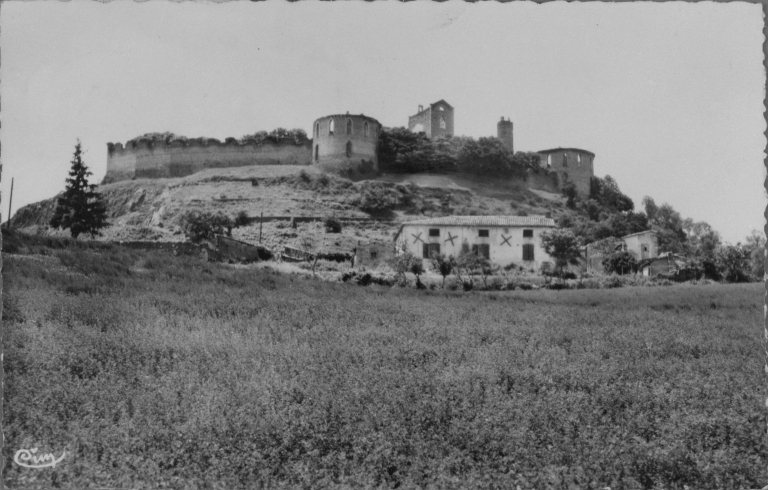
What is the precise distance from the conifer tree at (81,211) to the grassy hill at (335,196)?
789 inches

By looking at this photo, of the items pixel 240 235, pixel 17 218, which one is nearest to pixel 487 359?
pixel 17 218

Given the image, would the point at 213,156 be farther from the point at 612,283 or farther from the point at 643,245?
the point at 612,283

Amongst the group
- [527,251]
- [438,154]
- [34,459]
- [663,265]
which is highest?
[438,154]

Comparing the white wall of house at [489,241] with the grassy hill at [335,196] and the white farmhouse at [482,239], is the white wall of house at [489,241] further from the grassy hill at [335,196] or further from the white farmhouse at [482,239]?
the grassy hill at [335,196]

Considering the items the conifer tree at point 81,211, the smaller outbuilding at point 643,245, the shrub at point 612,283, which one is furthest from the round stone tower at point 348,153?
the conifer tree at point 81,211

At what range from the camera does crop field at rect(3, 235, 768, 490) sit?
15.2 ft

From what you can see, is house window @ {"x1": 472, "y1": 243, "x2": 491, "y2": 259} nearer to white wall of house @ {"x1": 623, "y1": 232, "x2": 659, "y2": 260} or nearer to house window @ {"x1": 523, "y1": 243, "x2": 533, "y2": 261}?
house window @ {"x1": 523, "y1": 243, "x2": 533, "y2": 261}

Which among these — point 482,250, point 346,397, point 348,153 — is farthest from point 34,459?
point 348,153

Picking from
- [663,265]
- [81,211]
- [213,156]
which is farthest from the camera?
[213,156]

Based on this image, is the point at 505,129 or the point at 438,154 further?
the point at 438,154

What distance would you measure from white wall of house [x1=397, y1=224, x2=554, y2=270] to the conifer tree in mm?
13729

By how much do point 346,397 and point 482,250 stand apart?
71.8 feet

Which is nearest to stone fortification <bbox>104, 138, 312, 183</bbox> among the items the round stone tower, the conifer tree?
the round stone tower

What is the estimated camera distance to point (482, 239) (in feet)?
90.2
